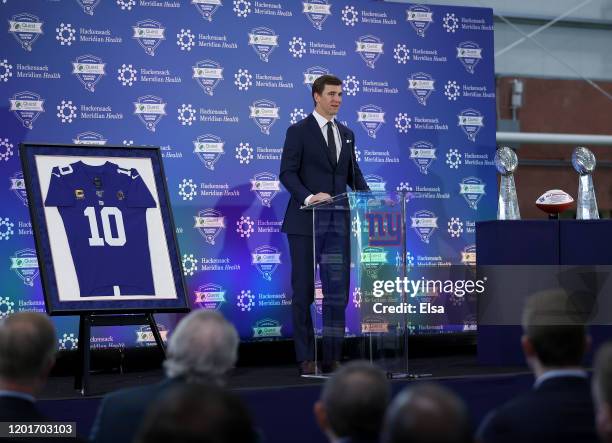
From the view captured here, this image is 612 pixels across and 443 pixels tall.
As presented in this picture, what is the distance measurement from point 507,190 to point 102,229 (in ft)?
9.10

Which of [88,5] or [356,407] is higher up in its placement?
[88,5]

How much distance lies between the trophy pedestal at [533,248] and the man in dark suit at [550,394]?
338 cm

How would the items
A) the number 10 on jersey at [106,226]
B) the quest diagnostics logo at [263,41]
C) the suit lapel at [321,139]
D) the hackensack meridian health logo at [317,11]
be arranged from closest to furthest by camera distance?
the number 10 on jersey at [106,226]
the suit lapel at [321,139]
the quest diagnostics logo at [263,41]
the hackensack meridian health logo at [317,11]

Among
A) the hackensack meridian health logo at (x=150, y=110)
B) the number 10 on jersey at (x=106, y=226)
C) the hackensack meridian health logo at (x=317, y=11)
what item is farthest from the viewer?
the hackensack meridian health logo at (x=317, y=11)

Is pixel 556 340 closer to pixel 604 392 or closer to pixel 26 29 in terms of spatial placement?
pixel 604 392

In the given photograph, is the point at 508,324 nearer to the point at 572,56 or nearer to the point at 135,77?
the point at 135,77

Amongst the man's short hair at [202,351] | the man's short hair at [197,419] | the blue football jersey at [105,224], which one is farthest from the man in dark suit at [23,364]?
the blue football jersey at [105,224]

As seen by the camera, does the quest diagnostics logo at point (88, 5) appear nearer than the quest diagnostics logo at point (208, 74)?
Yes

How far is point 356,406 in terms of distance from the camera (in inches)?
85.6

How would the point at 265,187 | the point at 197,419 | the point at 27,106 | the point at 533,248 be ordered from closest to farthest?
1. the point at 197,419
2. the point at 533,248
3. the point at 27,106
4. the point at 265,187

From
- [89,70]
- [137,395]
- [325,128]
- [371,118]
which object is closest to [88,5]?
[89,70]

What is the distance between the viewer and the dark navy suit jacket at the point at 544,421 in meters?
2.39

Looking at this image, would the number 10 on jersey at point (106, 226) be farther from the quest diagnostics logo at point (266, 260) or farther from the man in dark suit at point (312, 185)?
the quest diagnostics logo at point (266, 260)

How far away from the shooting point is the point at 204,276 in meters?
6.68
